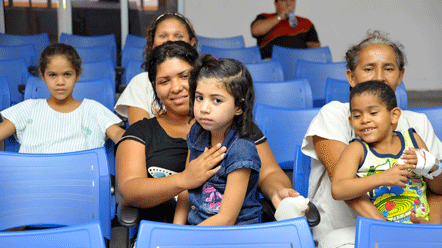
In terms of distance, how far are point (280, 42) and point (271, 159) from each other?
3.05m

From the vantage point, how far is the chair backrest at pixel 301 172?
1747 mm

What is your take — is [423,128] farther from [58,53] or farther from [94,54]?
[94,54]

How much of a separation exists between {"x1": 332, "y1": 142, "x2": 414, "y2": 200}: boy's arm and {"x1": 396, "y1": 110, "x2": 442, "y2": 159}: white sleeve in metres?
0.33

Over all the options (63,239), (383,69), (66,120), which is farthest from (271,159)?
(66,120)

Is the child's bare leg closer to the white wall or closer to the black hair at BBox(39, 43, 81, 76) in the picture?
the black hair at BBox(39, 43, 81, 76)

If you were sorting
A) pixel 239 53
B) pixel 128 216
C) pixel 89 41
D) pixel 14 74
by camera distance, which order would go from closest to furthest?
pixel 128 216
pixel 14 74
pixel 239 53
pixel 89 41

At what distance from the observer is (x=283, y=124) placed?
7.25ft

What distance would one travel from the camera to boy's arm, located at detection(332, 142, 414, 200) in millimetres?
1348

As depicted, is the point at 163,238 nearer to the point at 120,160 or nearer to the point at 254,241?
the point at 254,241

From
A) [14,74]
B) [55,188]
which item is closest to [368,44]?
[55,188]

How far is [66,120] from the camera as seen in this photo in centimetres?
227

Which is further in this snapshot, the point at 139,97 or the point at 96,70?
the point at 96,70

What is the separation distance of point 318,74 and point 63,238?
284 cm

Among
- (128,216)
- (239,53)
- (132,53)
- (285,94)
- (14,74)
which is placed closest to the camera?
(128,216)
